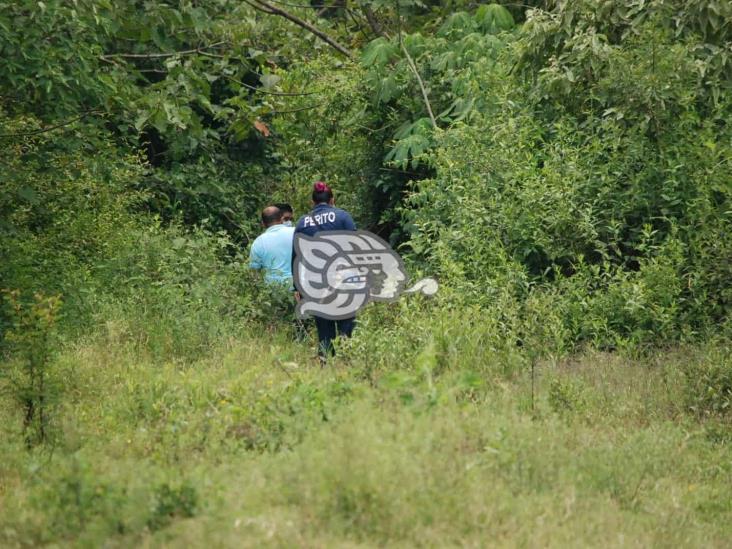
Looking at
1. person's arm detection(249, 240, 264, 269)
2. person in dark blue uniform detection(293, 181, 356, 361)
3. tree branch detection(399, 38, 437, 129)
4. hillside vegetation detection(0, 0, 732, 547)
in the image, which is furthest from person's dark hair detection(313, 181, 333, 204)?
tree branch detection(399, 38, 437, 129)

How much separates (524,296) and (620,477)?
165 inches

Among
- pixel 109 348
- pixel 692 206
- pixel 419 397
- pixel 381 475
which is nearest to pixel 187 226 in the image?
pixel 109 348

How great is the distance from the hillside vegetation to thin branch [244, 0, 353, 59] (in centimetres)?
10

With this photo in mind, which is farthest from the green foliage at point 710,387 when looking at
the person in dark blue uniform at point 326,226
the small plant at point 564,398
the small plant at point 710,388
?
the person in dark blue uniform at point 326,226

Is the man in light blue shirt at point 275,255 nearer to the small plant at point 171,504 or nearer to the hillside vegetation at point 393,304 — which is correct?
the hillside vegetation at point 393,304

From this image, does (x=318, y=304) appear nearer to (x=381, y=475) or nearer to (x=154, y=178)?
(x=381, y=475)

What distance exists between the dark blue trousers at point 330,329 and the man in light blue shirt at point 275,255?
5.18ft

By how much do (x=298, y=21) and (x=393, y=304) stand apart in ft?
23.2

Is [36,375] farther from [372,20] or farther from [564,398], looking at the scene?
[372,20]

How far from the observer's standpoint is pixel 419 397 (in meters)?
6.50

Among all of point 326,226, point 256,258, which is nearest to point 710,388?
point 326,226

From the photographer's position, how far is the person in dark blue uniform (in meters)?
9.45

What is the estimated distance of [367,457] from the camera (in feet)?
17.2

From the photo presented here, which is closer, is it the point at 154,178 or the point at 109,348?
the point at 109,348
